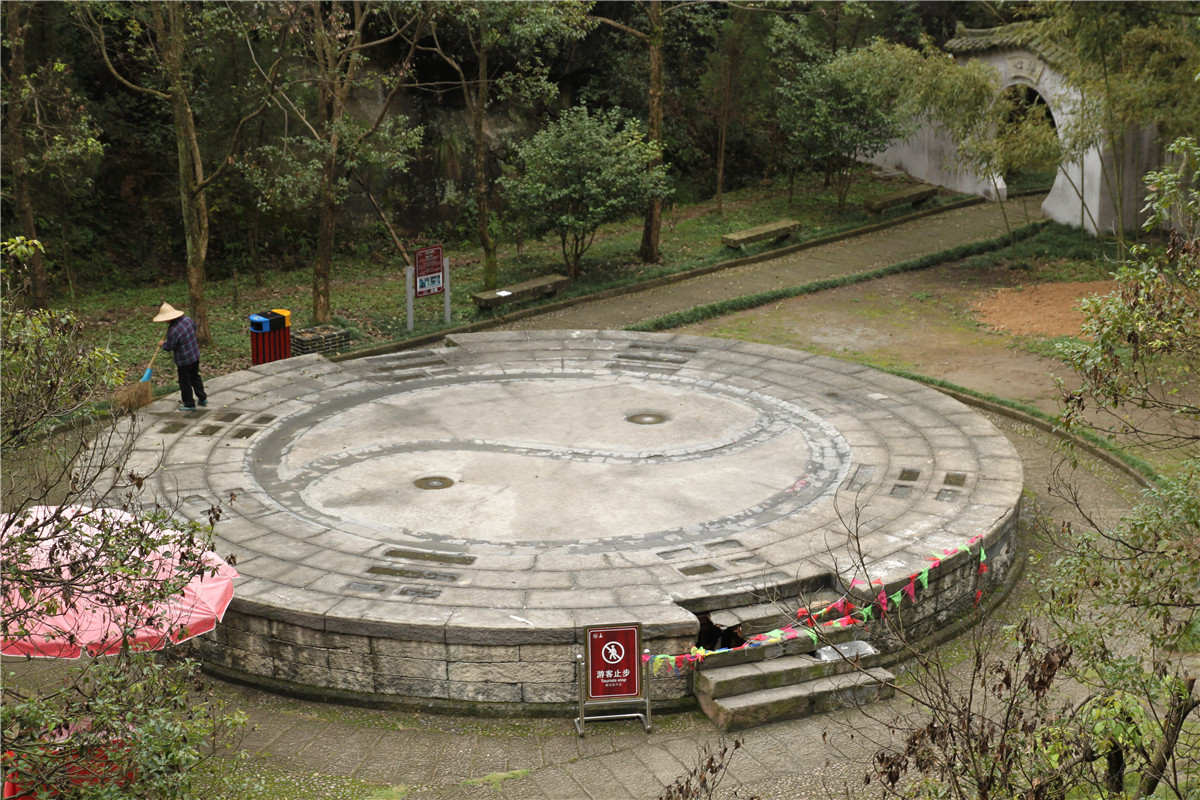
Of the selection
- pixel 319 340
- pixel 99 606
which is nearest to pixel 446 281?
pixel 319 340

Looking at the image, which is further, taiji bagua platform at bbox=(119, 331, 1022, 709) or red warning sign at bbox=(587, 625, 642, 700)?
taiji bagua platform at bbox=(119, 331, 1022, 709)

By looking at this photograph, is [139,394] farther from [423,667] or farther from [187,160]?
[423,667]

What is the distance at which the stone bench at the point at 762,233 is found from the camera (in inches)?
909

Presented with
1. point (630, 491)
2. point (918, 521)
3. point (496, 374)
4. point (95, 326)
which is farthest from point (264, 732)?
point (95, 326)

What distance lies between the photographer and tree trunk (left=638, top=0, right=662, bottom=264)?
21.2m

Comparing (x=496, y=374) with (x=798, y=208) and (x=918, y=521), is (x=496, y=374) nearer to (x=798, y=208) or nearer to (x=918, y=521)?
→ (x=918, y=521)

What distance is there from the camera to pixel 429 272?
18.6 m

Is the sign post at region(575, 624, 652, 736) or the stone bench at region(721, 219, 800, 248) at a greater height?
the stone bench at region(721, 219, 800, 248)

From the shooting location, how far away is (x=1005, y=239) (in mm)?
23781

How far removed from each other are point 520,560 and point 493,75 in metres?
17.6

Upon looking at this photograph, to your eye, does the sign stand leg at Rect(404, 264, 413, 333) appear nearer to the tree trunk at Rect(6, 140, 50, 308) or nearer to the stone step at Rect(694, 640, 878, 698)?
the tree trunk at Rect(6, 140, 50, 308)

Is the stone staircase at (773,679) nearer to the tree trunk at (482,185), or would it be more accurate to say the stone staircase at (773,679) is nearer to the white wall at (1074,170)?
the tree trunk at (482,185)

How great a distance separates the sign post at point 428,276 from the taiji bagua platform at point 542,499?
1.92 m

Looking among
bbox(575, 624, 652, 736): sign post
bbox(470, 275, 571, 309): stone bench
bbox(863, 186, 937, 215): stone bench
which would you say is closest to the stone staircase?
bbox(575, 624, 652, 736): sign post
